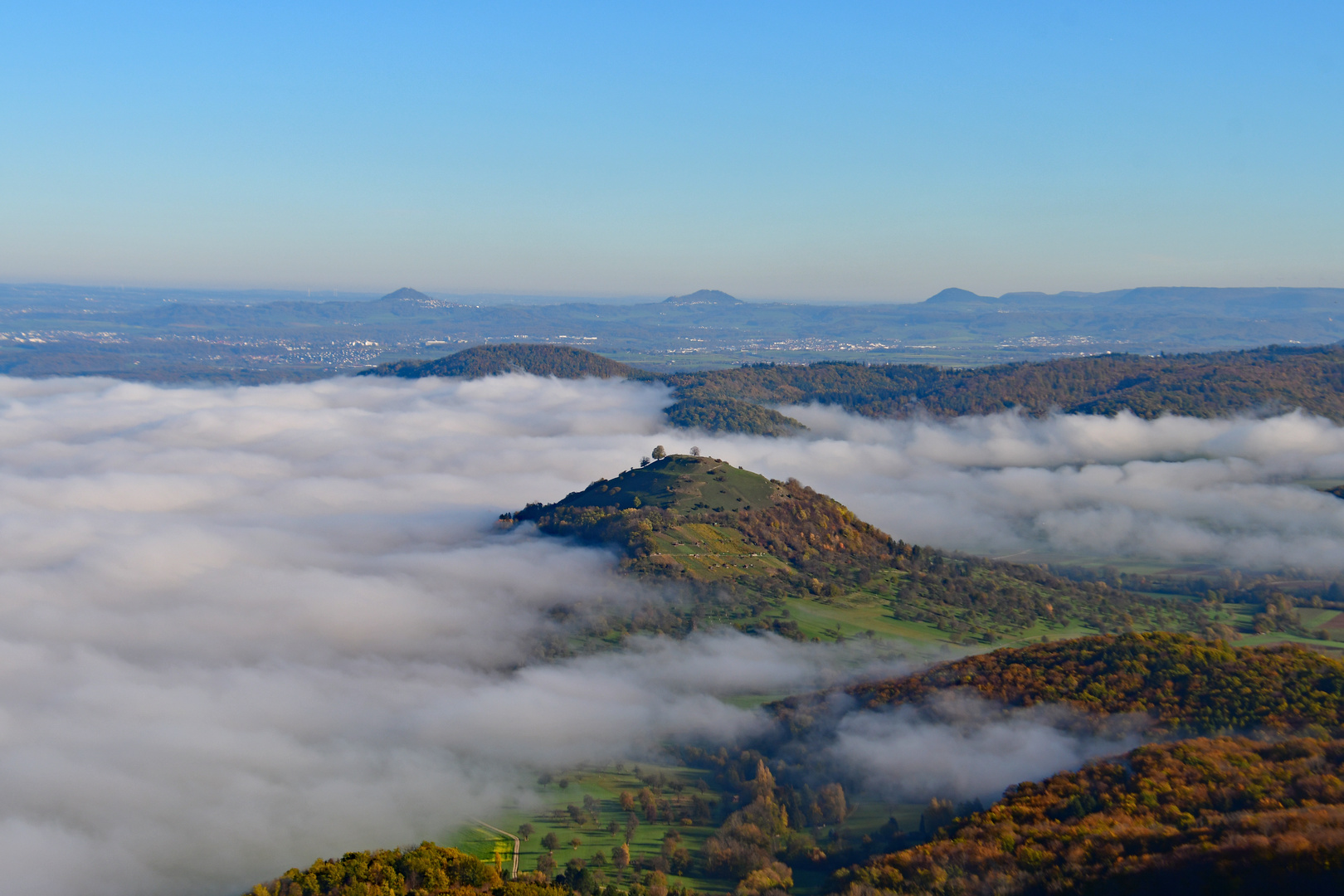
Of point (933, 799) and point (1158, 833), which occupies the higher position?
point (1158, 833)

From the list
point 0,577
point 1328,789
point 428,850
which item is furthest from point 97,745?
point 1328,789

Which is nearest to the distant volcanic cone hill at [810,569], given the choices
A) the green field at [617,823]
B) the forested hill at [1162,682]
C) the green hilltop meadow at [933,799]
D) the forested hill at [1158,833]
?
the green hilltop meadow at [933,799]

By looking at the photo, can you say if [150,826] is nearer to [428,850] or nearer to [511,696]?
[428,850]

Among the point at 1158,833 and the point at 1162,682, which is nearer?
the point at 1158,833

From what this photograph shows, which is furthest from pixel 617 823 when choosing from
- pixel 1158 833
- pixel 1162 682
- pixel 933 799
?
pixel 1162 682

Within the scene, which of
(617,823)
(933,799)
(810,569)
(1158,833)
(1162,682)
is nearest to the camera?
(1158,833)

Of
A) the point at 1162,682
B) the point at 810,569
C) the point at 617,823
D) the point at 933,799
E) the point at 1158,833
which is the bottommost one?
the point at 617,823

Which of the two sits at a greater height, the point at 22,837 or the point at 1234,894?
the point at 1234,894

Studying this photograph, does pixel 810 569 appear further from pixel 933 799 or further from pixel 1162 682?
pixel 933 799

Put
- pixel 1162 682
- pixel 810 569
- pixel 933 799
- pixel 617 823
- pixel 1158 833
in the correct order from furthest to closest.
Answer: pixel 810 569, pixel 1162 682, pixel 617 823, pixel 933 799, pixel 1158 833
